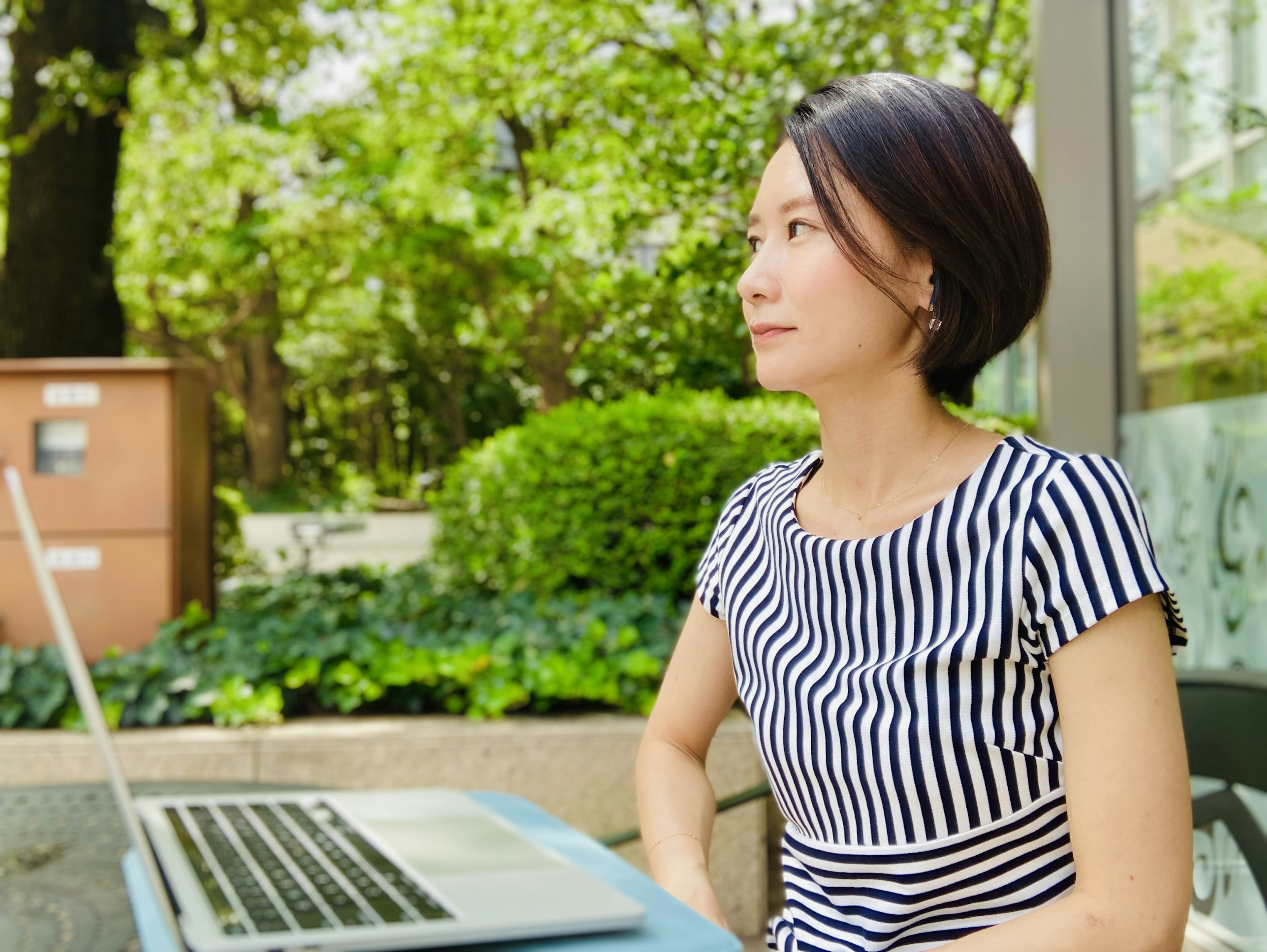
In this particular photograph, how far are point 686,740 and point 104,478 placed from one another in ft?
11.3

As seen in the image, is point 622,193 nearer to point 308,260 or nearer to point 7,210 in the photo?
point 7,210

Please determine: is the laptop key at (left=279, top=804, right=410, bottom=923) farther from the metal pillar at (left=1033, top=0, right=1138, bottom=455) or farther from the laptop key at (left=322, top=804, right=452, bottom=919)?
the metal pillar at (left=1033, top=0, right=1138, bottom=455)

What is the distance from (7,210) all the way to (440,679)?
11.1 feet

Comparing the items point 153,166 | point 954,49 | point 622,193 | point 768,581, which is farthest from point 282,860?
point 153,166

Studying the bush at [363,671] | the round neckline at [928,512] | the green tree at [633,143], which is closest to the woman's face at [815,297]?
the round neckline at [928,512]

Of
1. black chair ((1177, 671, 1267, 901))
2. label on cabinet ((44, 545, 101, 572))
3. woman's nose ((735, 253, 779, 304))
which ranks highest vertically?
woman's nose ((735, 253, 779, 304))

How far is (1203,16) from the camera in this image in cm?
291

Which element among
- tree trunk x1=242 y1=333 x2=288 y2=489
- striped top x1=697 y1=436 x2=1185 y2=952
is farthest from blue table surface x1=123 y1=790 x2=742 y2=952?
tree trunk x1=242 y1=333 x2=288 y2=489

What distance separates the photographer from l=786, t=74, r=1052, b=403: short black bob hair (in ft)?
3.31

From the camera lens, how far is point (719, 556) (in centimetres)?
131

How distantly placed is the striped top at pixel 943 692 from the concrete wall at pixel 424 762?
81.0 inches

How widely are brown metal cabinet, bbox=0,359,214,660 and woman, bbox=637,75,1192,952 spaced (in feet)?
11.1

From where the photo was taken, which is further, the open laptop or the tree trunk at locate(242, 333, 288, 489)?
the tree trunk at locate(242, 333, 288, 489)

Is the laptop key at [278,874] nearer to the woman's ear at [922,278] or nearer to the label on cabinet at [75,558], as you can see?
the woman's ear at [922,278]
